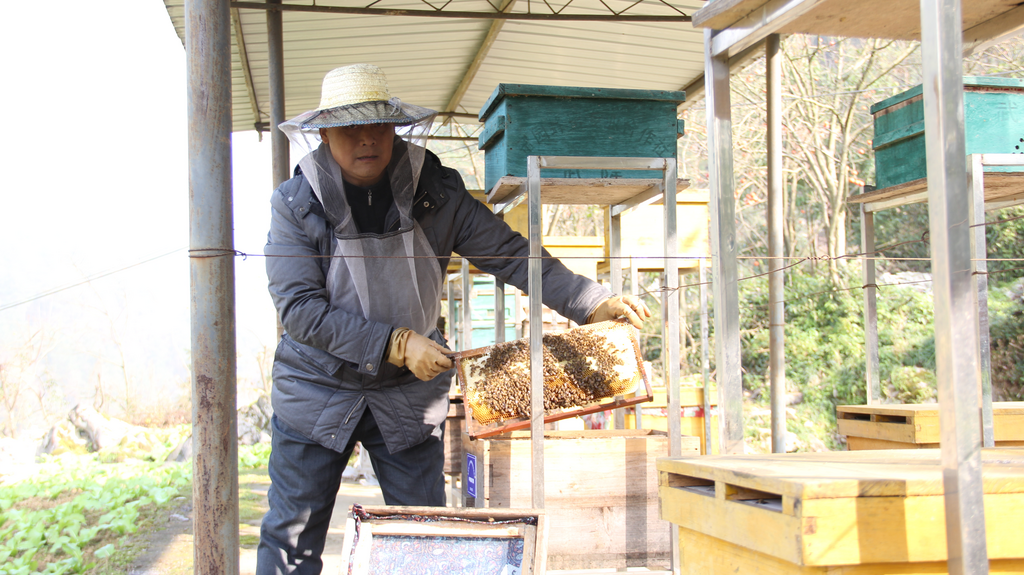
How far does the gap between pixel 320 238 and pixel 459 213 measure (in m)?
0.45

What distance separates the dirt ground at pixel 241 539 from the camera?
383 centimetres

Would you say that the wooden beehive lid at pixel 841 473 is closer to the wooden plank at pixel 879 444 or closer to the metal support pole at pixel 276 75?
the wooden plank at pixel 879 444

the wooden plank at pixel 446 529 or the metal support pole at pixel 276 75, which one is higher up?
the metal support pole at pixel 276 75

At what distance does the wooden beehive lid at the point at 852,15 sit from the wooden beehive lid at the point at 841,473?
0.91 metres

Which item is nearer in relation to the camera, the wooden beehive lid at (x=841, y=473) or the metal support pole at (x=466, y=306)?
the wooden beehive lid at (x=841, y=473)

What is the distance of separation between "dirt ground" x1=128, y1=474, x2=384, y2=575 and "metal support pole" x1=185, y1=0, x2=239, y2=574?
79cm

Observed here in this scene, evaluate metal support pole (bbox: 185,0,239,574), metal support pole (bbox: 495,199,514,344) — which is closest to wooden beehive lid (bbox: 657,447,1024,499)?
metal support pole (bbox: 185,0,239,574)

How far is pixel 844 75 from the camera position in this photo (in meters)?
12.7

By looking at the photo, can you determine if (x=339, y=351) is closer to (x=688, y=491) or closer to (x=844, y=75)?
(x=688, y=491)

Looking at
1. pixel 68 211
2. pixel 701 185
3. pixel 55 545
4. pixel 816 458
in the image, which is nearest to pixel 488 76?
pixel 55 545

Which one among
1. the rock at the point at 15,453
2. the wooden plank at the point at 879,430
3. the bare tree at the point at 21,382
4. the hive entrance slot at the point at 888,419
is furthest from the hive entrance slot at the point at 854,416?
the bare tree at the point at 21,382

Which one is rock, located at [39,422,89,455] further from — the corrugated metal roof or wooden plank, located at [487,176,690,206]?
wooden plank, located at [487,176,690,206]

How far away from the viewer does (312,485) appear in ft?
7.14

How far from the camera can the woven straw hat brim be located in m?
2.13
